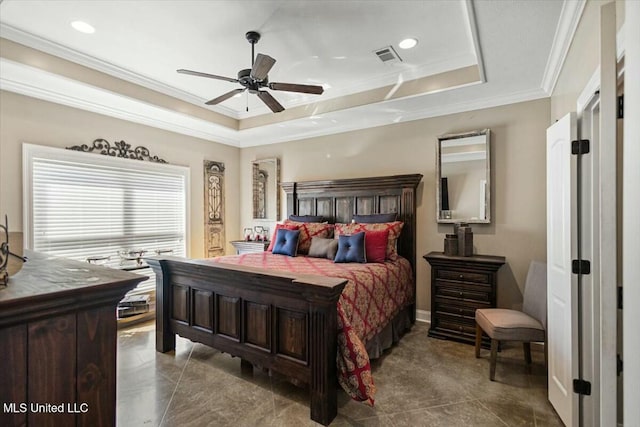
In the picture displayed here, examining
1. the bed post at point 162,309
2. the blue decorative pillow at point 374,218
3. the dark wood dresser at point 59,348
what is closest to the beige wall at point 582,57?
the blue decorative pillow at point 374,218

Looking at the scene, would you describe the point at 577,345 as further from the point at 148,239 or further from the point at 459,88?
the point at 148,239

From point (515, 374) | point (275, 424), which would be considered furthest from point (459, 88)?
point (275, 424)

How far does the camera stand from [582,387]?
1821mm

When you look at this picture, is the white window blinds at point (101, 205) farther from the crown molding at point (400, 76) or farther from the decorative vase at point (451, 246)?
the decorative vase at point (451, 246)

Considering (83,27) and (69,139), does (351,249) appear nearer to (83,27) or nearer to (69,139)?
(83,27)

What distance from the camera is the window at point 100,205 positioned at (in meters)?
3.40

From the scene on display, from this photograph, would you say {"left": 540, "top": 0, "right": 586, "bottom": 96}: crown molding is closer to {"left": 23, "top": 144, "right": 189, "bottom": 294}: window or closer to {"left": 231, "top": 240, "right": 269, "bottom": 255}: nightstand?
{"left": 231, "top": 240, "right": 269, "bottom": 255}: nightstand

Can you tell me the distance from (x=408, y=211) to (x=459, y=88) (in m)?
1.47

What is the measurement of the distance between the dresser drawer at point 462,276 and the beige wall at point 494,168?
0.49 m

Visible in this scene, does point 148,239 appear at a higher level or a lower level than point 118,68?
lower

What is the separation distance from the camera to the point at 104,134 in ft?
12.8

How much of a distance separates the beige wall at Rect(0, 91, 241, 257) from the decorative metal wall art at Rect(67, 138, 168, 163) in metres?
0.06

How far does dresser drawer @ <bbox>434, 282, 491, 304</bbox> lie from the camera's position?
10.2 feet

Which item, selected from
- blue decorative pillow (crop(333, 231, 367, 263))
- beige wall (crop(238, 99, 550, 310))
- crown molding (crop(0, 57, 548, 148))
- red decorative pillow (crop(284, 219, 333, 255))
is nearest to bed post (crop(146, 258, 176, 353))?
red decorative pillow (crop(284, 219, 333, 255))
